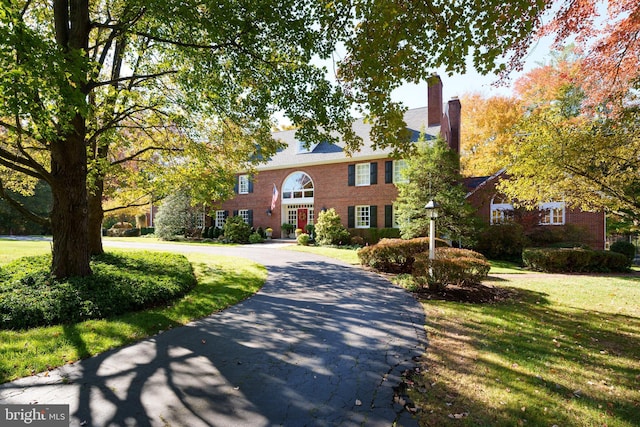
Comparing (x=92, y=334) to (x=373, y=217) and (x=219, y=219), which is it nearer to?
(x=373, y=217)

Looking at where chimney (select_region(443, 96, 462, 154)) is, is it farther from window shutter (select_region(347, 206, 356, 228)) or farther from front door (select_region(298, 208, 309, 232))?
front door (select_region(298, 208, 309, 232))

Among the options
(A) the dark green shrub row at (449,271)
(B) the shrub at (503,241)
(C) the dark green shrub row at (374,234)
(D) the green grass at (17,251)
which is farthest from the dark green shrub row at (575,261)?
(D) the green grass at (17,251)

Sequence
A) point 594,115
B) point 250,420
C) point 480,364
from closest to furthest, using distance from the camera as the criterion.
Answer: point 250,420, point 480,364, point 594,115

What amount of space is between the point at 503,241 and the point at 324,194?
11.9 m

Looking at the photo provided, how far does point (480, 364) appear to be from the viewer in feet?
13.2

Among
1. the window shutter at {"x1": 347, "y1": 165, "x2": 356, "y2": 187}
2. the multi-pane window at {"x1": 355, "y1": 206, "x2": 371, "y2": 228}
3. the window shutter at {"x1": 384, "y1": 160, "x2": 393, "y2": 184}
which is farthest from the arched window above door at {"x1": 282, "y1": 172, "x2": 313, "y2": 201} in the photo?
the window shutter at {"x1": 384, "y1": 160, "x2": 393, "y2": 184}

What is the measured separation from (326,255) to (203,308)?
966 centimetres

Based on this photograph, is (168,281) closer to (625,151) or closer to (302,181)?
(625,151)

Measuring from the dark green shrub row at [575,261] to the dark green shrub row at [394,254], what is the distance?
18.2 feet

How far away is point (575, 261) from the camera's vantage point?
12766 millimetres

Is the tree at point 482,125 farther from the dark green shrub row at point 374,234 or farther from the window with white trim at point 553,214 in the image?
the dark green shrub row at point 374,234

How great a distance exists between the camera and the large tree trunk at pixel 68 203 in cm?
659

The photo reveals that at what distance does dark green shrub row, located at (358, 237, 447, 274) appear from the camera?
1117 centimetres

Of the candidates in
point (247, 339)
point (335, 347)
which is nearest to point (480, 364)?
point (335, 347)
